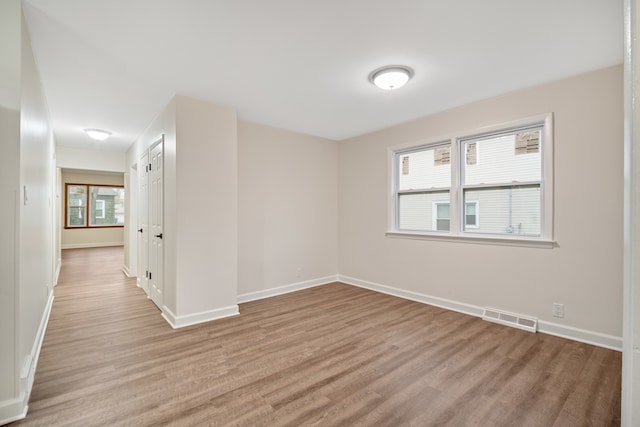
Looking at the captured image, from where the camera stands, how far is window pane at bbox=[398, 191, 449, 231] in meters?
4.03

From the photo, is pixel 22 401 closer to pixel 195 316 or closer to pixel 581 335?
pixel 195 316

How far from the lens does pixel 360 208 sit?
4.95 metres

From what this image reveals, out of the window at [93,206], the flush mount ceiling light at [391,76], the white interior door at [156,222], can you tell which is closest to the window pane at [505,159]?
the flush mount ceiling light at [391,76]

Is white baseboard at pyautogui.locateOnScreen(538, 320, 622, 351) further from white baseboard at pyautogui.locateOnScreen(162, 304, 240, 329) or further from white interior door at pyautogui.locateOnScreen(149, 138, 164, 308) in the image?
white interior door at pyautogui.locateOnScreen(149, 138, 164, 308)

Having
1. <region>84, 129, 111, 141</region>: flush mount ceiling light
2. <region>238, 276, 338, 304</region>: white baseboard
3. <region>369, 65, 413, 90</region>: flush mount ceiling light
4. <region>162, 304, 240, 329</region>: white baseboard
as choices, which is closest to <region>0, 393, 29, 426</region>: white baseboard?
<region>162, 304, 240, 329</region>: white baseboard

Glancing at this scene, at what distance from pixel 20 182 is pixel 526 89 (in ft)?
14.5

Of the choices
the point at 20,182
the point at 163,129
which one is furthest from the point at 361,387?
the point at 163,129

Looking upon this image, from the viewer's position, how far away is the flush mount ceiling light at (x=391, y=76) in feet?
8.64

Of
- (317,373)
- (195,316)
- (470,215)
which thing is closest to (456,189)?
(470,215)

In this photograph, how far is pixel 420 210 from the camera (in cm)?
423

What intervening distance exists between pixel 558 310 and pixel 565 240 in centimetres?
71

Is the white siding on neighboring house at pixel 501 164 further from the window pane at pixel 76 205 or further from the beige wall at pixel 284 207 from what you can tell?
the window pane at pixel 76 205

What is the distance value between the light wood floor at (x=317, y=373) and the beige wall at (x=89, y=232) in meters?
8.12

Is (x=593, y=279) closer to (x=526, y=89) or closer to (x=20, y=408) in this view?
(x=526, y=89)
